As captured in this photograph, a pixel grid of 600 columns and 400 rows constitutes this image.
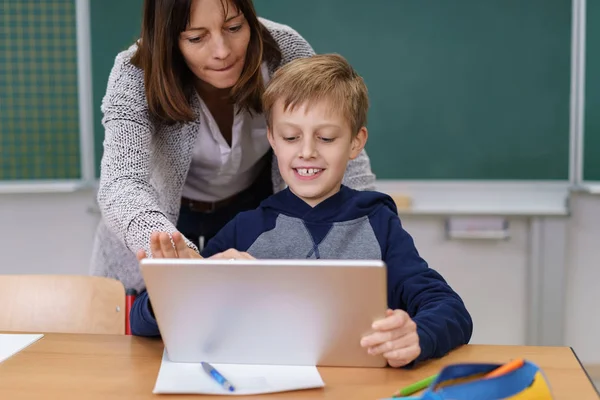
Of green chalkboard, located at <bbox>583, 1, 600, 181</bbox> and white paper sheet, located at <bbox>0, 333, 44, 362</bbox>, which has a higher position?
green chalkboard, located at <bbox>583, 1, 600, 181</bbox>

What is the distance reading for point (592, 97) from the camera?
2.83m

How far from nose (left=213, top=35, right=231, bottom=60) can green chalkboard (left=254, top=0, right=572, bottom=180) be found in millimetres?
1420

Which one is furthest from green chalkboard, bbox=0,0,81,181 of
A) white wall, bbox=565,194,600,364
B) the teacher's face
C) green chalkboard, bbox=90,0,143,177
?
white wall, bbox=565,194,600,364

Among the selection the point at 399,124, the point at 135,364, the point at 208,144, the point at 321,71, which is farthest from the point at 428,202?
the point at 135,364

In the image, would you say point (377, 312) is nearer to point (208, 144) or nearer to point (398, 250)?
point (398, 250)

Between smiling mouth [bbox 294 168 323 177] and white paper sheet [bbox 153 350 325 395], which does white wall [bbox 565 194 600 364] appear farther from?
white paper sheet [bbox 153 350 325 395]

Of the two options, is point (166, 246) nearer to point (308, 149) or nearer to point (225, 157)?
point (308, 149)

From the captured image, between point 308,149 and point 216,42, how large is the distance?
367 mm

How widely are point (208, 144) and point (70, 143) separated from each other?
57.8 inches

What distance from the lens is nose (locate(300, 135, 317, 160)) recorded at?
1346mm

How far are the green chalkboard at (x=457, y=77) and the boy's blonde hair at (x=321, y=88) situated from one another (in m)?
1.48

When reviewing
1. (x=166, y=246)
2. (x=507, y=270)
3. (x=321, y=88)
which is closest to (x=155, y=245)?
(x=166, y=246)

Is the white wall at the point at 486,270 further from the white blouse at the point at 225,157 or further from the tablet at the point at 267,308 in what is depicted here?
the tablet at the point at 267,308

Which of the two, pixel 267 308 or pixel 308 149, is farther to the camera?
pixel 308 149
